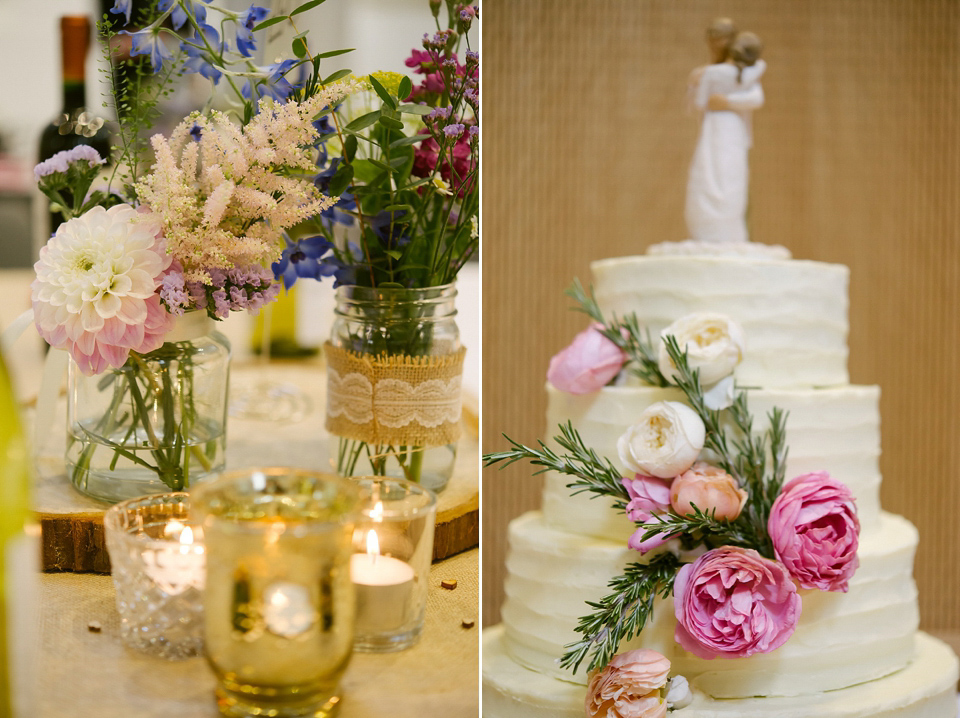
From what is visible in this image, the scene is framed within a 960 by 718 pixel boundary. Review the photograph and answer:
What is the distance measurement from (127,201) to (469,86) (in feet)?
0.94

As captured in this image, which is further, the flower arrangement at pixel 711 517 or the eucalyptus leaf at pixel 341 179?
the flower arrangement at pixel 711 517

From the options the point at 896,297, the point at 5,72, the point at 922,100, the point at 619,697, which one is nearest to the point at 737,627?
the point at 619,697

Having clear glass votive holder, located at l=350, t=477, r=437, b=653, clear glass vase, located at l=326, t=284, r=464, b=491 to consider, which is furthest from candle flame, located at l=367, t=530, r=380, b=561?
clear glass vase, located at l=326, t=284, r=464, b=491

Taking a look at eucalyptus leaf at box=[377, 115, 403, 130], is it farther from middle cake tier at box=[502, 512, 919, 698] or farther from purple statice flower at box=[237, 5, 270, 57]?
middle cake tier at box=[502, 512, 919, 698]

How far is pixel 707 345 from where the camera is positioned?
3.13 feet

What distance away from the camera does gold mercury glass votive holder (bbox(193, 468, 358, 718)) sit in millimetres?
367

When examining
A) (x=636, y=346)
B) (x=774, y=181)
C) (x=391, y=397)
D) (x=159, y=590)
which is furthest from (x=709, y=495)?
(x=774, y=181)

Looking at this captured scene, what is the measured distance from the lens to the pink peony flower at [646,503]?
853 mm

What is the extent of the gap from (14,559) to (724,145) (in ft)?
3.45

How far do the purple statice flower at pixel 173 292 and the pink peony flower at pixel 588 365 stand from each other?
58 centimetres

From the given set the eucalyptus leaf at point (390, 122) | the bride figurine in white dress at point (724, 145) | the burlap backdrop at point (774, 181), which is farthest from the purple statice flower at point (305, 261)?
the burlap backdrop at point (774, 181)

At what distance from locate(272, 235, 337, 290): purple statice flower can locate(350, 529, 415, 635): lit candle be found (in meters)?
0.31

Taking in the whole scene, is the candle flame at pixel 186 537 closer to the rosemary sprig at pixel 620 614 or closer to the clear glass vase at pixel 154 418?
the clear glass vase at pixel 154 418

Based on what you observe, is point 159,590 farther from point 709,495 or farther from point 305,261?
point 709,495
